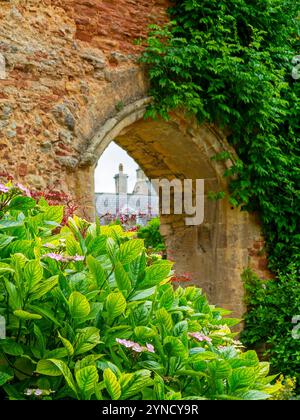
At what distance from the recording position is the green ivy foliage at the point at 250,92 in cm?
674

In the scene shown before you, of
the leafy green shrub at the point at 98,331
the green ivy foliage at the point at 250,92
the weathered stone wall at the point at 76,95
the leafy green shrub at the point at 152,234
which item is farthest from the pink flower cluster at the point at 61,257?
the leafy green shrub at the point at 152,234

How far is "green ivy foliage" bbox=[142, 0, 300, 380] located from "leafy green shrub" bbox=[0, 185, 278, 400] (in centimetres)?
459

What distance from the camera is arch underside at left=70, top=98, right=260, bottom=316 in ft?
23.9

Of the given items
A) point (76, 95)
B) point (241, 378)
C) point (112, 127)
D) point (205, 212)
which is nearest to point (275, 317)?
point (205, 212)

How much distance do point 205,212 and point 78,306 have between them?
6135mm

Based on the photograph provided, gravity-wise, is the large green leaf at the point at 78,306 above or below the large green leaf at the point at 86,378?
above

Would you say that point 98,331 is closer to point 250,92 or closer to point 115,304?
point 115,304

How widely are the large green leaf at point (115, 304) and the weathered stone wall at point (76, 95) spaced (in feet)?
12.2

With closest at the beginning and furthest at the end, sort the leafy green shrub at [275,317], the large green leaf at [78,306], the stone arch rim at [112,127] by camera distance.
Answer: the large green leaf at [78,306] < the stone arch rim at [112,127] < the leafy green shrub at [275,317]

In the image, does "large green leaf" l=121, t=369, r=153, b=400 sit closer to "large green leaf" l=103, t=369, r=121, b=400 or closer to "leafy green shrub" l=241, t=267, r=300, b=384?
"large green leaf" l=103, t=369, r=121, b=400

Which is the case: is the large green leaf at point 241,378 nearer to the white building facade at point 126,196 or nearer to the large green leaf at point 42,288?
the large green leaf at point 42,288

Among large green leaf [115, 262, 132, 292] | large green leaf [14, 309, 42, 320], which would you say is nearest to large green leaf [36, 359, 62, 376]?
large green leaf [14, 309, 42, 320]

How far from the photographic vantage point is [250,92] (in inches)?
277
